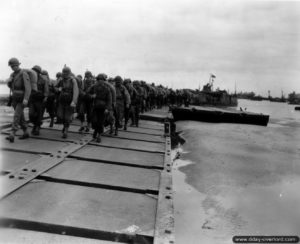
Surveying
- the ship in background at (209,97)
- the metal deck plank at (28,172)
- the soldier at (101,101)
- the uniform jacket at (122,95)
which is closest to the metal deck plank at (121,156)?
the metal deck plank at (28,172)

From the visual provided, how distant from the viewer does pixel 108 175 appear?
4922 mm

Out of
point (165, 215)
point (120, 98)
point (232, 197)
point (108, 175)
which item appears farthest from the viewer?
point (120, 98)

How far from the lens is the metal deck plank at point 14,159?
4832 mm

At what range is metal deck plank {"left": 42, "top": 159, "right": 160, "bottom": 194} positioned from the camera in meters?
4.41

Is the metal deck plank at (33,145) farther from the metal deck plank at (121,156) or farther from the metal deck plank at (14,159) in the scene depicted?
the metal deck plank at (121,156)

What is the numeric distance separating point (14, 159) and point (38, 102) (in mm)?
3453

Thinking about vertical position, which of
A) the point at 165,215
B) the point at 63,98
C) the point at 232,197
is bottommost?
the point at 232,197

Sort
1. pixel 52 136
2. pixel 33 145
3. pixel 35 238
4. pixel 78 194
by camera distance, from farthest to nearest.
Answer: pixel 52 136
pixel 33 145
pixel 78 194
pixel 35 238

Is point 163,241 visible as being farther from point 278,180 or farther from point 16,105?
point 278,180

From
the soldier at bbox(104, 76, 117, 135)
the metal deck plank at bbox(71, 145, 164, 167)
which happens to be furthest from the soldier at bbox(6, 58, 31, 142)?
the soldier at bbox(104, 76, 117, 135)

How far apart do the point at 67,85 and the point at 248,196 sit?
502 centimetres

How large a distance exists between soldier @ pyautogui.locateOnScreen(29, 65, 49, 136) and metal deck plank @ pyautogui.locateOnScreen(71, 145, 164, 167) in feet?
6.13

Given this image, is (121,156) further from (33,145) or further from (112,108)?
(112,108)

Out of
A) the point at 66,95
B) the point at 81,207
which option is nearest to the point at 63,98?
the point at 66,95
